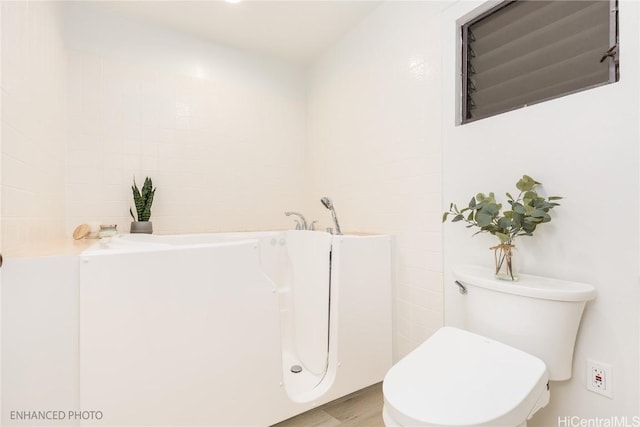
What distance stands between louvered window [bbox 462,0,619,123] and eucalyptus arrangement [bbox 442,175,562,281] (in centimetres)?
42

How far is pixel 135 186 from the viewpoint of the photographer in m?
2.19

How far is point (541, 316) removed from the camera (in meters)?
1.06

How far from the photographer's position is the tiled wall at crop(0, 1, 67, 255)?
1088 millimetres

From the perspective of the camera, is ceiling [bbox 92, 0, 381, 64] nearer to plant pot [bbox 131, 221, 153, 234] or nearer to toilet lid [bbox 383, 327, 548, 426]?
plant pot [bbox 131, 221, 153, 234]

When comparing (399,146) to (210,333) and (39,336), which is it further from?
(39,336)

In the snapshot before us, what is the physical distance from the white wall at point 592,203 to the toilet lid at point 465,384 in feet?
1.03

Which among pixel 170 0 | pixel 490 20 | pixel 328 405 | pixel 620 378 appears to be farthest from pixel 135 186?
pixel 620 378

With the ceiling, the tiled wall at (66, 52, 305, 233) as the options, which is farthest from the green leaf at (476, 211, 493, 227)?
the tiled wall at (66, 52, 305, 233)

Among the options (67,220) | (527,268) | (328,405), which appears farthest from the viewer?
(67,220)

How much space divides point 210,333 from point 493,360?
1046 millimetres

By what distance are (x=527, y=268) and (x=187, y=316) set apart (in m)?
1.40

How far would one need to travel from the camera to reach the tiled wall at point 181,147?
208cm

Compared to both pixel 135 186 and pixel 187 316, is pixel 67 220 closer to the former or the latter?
pixel 135 186

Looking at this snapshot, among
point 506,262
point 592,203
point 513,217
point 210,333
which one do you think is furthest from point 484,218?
point 210,333
